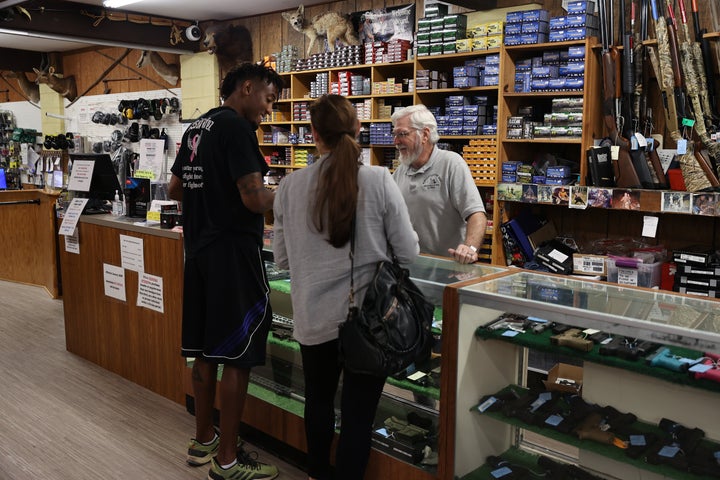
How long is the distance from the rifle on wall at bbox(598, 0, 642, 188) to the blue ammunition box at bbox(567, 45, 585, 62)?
0.42 feet

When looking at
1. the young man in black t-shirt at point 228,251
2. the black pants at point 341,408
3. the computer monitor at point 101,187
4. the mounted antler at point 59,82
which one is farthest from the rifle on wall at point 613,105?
the mounted antler at point 59,82

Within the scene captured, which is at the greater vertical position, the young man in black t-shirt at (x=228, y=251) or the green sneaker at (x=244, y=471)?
the young man in black t-shirt at (x=228, y=251)

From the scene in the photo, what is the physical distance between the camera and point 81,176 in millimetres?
4473

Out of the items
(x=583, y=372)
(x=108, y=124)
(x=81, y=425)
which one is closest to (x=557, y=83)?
(x=583, y=372)

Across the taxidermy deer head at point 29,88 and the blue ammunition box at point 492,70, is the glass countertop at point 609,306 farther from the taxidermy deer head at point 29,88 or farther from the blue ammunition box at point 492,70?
the taxidermy deer head at point 29,88

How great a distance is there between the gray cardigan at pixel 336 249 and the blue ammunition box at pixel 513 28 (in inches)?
113

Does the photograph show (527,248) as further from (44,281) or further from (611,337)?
(44,281)

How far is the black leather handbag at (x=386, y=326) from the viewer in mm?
2020

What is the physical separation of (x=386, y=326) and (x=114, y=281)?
2596 millimetres

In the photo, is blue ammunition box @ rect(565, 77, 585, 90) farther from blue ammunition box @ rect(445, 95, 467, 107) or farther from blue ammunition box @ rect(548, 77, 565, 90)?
blue ammunition box @ rect(445, 95, 467, 107)

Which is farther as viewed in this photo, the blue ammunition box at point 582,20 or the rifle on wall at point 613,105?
the blue ammunition box at point 582,20

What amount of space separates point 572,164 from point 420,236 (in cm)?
178

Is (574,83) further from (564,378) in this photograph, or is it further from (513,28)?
(564,378)

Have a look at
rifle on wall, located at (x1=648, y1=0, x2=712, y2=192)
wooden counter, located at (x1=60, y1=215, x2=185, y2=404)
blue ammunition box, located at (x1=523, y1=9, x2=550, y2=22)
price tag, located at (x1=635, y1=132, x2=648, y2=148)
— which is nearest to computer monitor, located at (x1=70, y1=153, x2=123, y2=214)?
wooden counter, located at (x1=60, y1=215, x2=185, y2=404)
